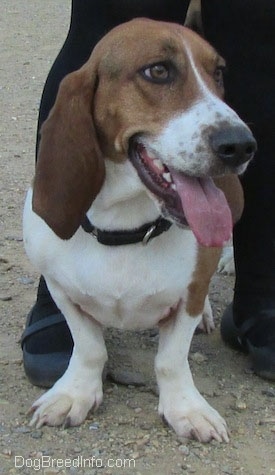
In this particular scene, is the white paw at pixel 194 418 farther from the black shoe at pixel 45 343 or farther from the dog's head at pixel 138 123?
the dog's head at pixel 138 123

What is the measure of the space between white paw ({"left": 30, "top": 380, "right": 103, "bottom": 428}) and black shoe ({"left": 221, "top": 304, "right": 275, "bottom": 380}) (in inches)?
22.7

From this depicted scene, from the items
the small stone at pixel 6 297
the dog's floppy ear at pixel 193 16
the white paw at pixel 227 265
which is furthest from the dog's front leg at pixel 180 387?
the white paw at pixel 227 265

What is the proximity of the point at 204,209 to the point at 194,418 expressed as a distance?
72cm

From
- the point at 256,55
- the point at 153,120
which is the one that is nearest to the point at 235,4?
the point at 256,55

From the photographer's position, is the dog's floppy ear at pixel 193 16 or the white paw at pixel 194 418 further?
the dog's floppy ear at pixel 193 16

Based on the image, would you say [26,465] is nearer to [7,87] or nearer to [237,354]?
[237,354]

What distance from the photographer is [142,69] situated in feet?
8.48

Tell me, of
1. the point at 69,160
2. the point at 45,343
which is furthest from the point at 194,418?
the point at 69,160

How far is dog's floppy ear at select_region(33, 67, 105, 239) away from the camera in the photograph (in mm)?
2594

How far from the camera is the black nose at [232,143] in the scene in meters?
2.40

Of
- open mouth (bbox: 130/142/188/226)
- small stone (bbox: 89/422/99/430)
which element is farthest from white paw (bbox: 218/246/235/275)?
open mouth (bbox: 130/142/188/226)

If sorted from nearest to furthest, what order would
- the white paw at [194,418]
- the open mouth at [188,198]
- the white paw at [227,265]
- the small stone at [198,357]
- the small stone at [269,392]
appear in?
the open mouth at [188,198]
the white paw at [194,418]
the small stone at [269,392]
the small stone at [198,357]
the white paw at [227,265]

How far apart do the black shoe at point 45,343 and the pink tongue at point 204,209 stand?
0.88 metres

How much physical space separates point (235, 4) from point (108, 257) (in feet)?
2.96
